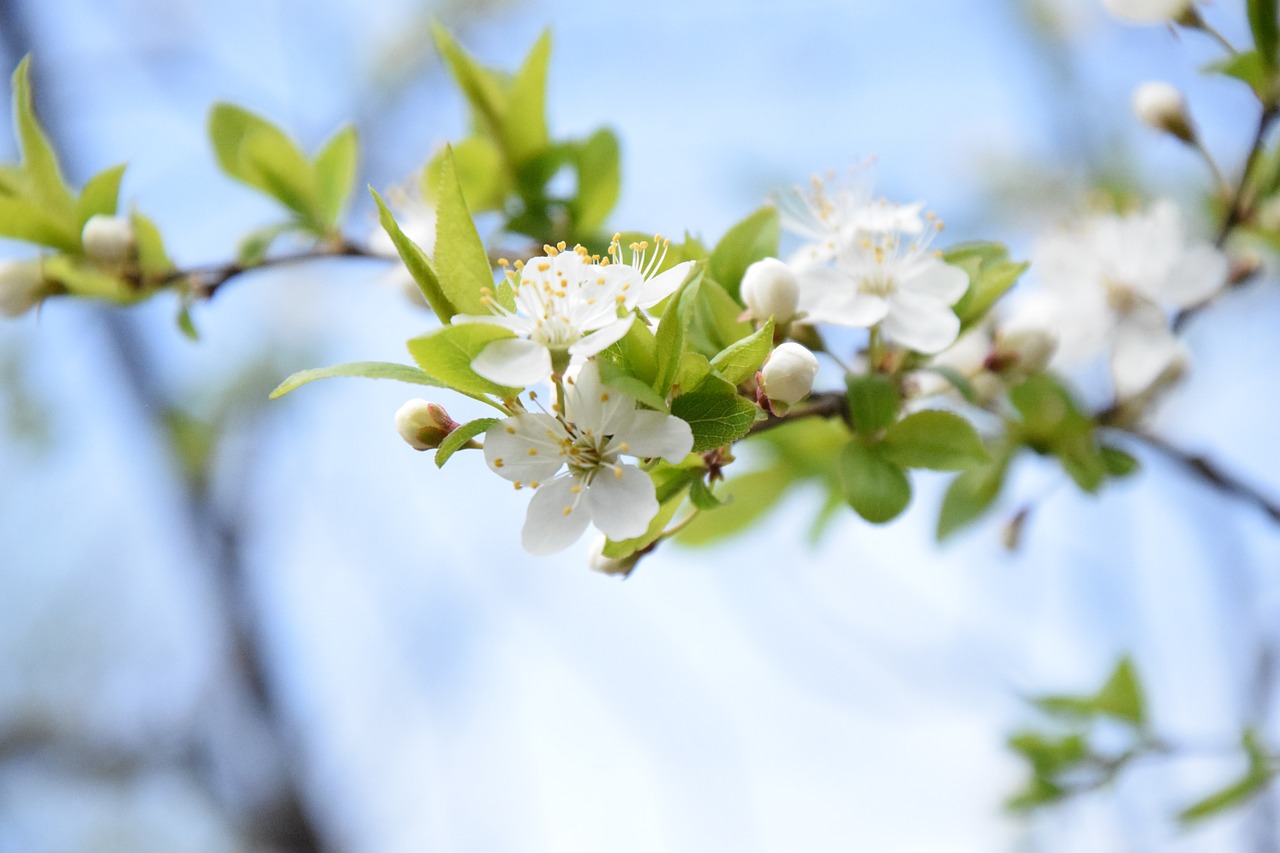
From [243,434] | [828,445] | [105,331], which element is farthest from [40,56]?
[828,445]

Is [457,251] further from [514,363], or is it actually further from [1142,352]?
[1142,352]

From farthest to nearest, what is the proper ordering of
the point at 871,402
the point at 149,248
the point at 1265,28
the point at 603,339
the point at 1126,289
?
the point at 1126,289 → the point at 149,248 → the point at 1265,28 → the point at 871,402 → the point at 603,339

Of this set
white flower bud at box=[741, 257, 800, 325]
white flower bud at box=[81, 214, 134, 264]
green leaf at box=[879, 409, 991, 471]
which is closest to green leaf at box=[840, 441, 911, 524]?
green leaf at box=[879, 409, 991, 471]

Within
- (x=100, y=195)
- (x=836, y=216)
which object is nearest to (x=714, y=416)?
(x=836, y=216)

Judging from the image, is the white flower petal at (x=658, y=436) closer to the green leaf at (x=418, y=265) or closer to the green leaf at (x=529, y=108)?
the green leaf at (x=418, y=265)

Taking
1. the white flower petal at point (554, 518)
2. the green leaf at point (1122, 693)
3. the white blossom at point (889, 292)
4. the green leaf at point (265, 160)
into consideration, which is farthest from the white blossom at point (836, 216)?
the green leaf at point (1122, 693)

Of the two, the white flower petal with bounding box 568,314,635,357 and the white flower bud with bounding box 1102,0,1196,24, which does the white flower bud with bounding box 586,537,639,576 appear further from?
the white flower bud with bounding box 1102,0,1196,24
